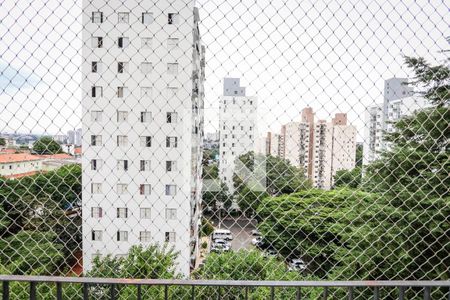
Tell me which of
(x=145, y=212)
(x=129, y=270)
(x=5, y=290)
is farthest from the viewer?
(x=145, y=212)

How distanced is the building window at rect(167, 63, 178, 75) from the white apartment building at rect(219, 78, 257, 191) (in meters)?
0.62

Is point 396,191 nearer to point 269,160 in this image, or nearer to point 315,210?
point 269,160

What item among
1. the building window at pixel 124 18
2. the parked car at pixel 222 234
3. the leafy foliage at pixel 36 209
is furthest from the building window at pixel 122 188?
the parked car at pixel 222 234

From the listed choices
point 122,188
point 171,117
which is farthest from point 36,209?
point 171,117

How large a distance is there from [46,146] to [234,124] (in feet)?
3.72

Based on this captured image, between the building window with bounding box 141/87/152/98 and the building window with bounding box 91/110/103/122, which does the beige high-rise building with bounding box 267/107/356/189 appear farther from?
the building window with bounding box 91/110/103/122

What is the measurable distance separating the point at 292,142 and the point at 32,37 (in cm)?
183

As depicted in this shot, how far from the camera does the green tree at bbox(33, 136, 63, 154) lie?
1718 millimetres

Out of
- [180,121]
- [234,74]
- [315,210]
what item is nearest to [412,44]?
[234,74]

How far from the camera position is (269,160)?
8.41 ft

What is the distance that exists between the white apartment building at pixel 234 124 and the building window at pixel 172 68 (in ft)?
2.03

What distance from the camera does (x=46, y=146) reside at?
1793 mm

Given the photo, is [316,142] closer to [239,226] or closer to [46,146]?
[239,226]

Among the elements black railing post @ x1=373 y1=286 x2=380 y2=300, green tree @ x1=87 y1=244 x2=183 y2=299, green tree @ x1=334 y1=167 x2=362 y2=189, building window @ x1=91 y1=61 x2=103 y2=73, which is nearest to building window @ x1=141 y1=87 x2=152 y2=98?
building window @ x1=91 y1=61 x2=103 y2=73
